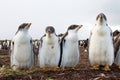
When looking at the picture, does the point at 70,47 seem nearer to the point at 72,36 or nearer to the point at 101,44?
the point at 72,36

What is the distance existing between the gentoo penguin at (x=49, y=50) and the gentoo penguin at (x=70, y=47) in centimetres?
38

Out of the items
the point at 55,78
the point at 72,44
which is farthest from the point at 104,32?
the point at 55,78

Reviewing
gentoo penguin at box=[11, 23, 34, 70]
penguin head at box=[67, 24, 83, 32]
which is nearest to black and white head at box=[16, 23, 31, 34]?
gentoo penguin at box=[11, 23, 34, 70]

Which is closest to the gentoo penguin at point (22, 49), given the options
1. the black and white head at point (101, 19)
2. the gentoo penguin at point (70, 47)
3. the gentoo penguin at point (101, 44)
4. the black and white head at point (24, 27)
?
the black and white head at point (24, 27)

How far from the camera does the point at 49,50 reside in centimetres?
1288

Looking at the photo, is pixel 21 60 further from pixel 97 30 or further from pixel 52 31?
pixel 97 30

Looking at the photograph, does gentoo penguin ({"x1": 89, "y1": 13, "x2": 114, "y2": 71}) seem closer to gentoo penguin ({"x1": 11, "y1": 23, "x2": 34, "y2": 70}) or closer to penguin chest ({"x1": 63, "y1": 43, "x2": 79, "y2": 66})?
penguin chest ({"x1": 63, "y1": 43, "x2": 79, "y2": 66})

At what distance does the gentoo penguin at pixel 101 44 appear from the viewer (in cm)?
1238

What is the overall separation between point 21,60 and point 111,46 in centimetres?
274

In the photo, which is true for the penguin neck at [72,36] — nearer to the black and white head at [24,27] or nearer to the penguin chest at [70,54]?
the penguin chest at [70,54]

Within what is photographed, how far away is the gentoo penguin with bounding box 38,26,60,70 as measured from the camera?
12773 millimetres

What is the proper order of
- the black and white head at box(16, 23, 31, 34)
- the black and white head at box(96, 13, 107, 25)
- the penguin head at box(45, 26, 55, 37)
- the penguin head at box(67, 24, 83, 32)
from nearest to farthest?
the black and white head at box(96, 13, 107, 25)
the penguin head at box(45, 26, 55, 37)
the penguin head at box(67, 24, 83, 32)
the black and white head at box(16, 23, 31, 34)

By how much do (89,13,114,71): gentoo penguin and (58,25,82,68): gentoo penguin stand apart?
700 millimetres

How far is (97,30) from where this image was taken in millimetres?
12367
